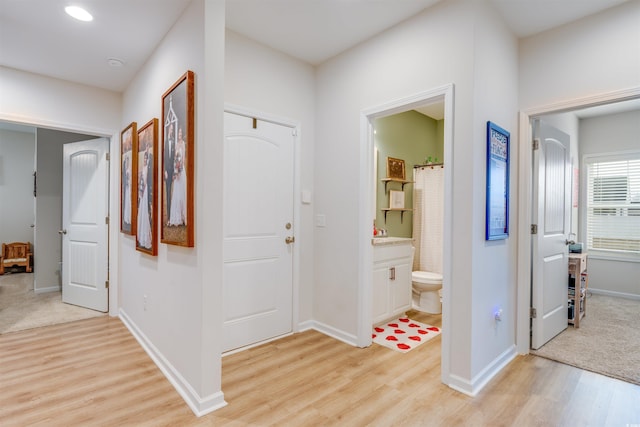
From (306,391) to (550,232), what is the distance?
2567 mm

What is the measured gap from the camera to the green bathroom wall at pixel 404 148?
4152 mm

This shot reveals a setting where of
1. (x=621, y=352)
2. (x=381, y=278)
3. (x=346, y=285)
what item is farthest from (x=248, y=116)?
(x=621, y=352)

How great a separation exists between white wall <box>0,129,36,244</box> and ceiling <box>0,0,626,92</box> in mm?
4007

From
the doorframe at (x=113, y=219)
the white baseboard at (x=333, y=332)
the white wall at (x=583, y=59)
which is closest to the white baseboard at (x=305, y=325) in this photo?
the white baseboard at (x=333, y=332)

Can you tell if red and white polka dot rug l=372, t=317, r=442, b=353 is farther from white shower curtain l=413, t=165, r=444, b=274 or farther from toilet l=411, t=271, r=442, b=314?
white shower curtain l=413, t=165, r=444, b=274

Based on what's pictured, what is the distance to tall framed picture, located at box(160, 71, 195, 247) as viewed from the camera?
1.99 metres

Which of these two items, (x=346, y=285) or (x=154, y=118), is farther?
(x=346, y=285)

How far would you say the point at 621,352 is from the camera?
278 centimetres

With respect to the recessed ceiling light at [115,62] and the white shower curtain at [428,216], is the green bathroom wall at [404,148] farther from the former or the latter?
the recessed ceiling light at [115,62]

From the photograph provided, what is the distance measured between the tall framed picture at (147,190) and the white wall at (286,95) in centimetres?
71

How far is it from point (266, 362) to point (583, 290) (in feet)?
11.8

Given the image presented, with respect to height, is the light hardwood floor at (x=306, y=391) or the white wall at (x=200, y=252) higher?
Result: the white wall at (x=200, y=252)

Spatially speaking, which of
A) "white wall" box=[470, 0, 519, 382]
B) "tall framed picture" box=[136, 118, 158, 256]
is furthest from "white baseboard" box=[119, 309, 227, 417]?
"white wall" box=[470, 0, 519, 382]

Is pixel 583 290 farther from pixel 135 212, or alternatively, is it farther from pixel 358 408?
pixel 135 212
